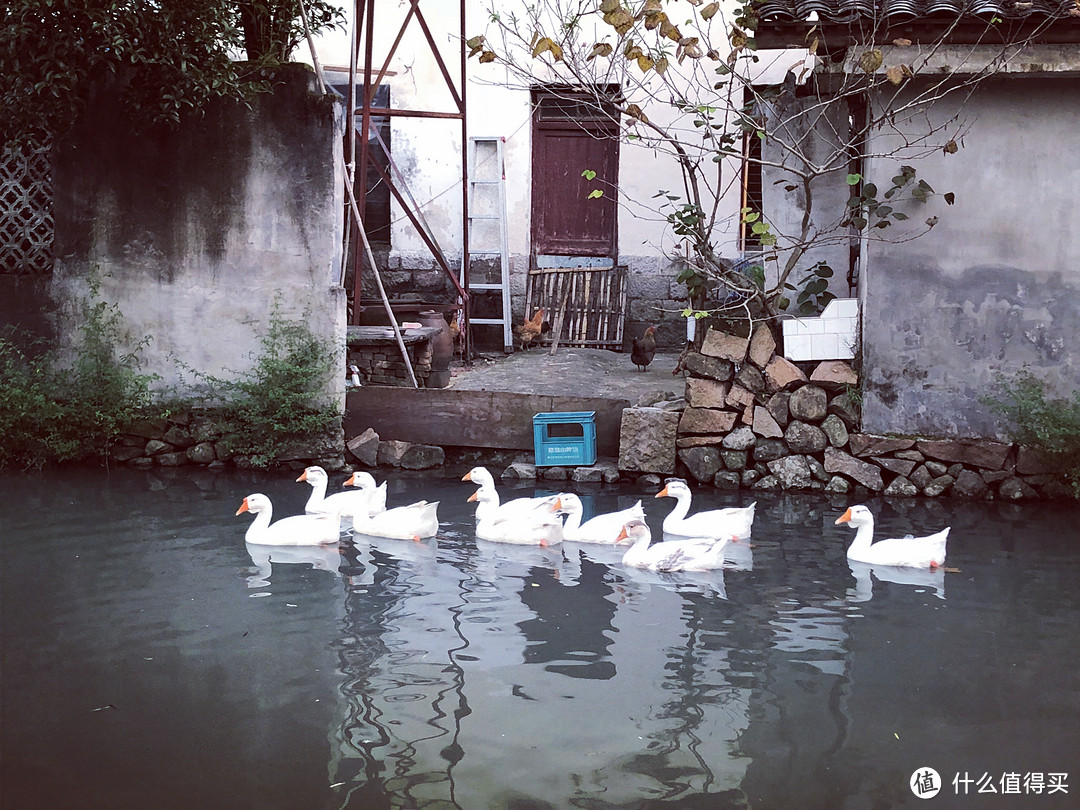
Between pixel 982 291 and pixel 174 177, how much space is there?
7.50 metres

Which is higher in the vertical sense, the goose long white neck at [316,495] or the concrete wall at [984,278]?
the concrete wall at [984,278]

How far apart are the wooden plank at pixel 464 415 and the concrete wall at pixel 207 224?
0.83 m

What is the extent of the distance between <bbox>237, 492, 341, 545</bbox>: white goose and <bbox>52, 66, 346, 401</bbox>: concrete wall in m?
3.03

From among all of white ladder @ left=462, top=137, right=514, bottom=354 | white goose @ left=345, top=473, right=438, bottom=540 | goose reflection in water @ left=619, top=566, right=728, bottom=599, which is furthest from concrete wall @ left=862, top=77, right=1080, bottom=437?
white ladder @ left=462, top=137, right=514, bottom=354

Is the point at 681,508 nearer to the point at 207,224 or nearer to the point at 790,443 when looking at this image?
the point at 790,443

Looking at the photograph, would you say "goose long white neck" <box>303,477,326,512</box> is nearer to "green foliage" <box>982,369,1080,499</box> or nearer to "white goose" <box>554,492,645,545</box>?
"white goose" <box>554,492,645,545</box>

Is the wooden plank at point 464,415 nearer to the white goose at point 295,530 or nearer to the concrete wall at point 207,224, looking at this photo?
the concrete wall at point 207,224

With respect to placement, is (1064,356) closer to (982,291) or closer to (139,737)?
(982,291)

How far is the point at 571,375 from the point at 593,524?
5.15 metres

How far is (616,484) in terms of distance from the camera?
1037 cm

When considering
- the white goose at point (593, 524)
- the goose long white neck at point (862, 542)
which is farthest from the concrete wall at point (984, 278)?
the white goose at point (593, 524)

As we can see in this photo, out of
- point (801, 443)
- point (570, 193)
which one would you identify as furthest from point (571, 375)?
point (570, 193)

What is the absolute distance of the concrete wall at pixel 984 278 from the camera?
9.48 meters

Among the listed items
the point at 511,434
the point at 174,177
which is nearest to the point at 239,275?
the point at 174,177
